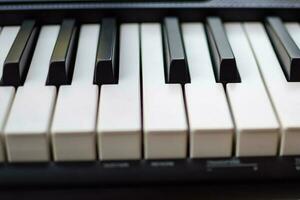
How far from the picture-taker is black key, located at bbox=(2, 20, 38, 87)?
786 millimetres

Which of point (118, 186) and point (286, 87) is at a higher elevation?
point (286, 87)

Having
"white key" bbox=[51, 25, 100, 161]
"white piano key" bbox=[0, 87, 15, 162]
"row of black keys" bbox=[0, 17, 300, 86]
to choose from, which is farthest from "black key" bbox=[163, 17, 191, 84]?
"white piano key" bbox=[0, 87, 15, 162]

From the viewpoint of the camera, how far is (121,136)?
2.29ft

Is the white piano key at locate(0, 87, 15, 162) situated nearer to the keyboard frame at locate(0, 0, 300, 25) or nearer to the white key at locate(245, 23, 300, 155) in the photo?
the keyboard frame at locate(0, 0, 300, 25)

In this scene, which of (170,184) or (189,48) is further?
(189,48)

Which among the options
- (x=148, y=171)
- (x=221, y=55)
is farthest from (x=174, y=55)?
(x=148, y=171)

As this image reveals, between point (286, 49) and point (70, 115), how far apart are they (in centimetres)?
33

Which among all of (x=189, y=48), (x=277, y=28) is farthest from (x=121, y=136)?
(x=277, y=28)

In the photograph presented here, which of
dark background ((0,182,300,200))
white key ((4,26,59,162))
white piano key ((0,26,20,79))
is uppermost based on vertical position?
white piano key ((0,26,20,79))

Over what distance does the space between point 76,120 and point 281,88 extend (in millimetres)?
274

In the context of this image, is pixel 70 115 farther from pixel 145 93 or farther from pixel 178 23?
pixel 178 23

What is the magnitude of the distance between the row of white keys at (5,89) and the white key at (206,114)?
23 centimetres

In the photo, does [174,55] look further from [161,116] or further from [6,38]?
[6,38]

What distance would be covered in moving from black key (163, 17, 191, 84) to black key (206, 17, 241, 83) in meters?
0.04
